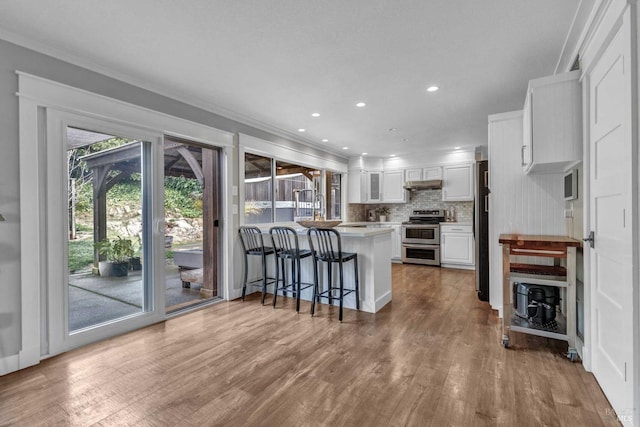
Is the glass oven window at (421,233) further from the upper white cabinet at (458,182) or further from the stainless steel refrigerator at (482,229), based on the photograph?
the stainless steel refrigerator at (482,229)

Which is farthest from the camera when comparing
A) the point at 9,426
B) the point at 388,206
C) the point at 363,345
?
the point at 388,206

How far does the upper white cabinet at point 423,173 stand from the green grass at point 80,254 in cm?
586

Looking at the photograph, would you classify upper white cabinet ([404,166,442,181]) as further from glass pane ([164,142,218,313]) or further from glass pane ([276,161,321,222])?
glass pane ([164,142,218,313])

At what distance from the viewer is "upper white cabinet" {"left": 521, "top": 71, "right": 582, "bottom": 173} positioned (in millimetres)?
2256

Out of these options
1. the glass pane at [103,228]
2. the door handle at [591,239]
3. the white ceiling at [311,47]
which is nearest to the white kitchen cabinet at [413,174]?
the white ceiling at [311,47]

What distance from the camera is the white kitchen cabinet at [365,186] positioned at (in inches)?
276

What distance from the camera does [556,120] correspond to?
2.31 meters

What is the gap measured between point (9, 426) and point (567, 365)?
11.6 ft

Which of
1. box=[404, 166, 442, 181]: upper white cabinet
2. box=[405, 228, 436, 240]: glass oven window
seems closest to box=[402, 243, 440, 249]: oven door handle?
box=[405, 228, 436, 240]: glass oven window

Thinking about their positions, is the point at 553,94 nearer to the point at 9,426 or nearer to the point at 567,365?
the point at 567,365

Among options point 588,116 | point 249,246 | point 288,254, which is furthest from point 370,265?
point 588,116

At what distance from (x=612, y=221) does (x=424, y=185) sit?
16.2ft

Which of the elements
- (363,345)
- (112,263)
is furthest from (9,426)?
(363,345)

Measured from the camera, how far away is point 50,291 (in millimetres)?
2432
